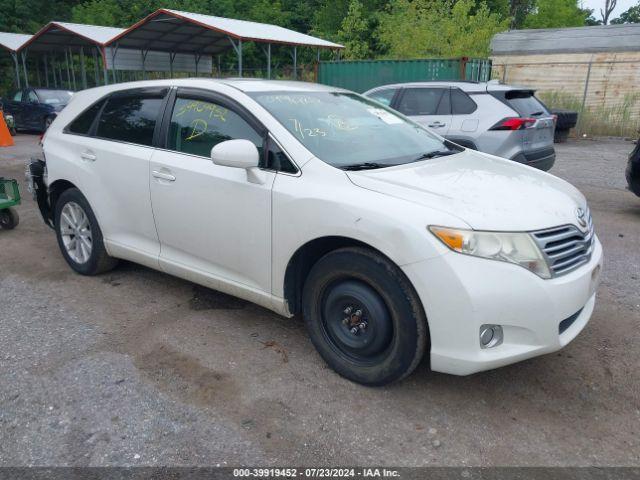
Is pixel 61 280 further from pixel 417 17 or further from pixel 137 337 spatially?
pixel 417 17

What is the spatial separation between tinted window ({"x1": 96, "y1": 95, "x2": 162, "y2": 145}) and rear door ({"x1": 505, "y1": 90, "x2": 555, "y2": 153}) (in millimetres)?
5625

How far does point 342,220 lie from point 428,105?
6.50m

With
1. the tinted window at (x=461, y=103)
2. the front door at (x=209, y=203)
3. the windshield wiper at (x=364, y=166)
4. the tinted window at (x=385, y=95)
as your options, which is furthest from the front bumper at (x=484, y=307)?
the tinted window at (x=385, y=95)

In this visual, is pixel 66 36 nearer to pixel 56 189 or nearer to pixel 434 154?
pixel 56 189

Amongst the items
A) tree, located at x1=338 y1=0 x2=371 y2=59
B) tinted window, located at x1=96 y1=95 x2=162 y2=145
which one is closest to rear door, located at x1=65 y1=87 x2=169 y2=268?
tinted window, located at x1=96 y1=95 x2=162 y2=145

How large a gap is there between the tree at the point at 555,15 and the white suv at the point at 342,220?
45818mm

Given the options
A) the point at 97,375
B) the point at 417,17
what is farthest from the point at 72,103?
the point at 417,17

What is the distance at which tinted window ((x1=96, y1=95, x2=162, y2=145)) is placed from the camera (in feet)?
13.8

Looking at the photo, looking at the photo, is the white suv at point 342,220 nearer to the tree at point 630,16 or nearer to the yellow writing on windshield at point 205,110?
the yellow writing on windshield at point 205,110

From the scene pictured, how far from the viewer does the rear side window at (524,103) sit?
821cm

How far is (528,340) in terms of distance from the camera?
2762 millimetres

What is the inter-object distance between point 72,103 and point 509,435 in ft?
14.8

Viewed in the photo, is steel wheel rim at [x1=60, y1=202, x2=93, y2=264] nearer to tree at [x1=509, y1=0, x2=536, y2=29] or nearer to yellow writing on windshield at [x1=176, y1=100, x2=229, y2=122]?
yellow writing on windshield at [x1=176, y1=100, x2=229, y2=122]

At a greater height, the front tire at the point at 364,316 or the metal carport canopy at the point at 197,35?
the metal carport canopy at the point at 197,35
